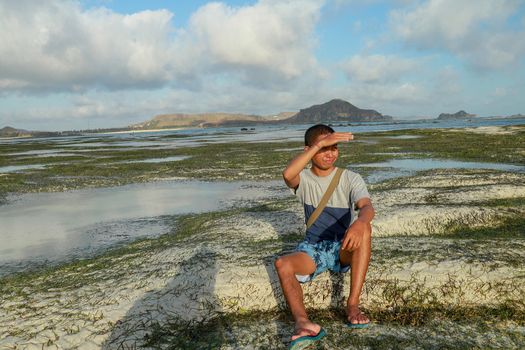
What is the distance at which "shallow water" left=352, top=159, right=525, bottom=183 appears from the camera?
74.9 feet

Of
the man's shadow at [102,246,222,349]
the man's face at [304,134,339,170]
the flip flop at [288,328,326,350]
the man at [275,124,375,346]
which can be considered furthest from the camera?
the man's face at [304,134,339,170]

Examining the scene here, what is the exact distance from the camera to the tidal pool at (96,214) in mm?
12102

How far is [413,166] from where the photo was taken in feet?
88.1

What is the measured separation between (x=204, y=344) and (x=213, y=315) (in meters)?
0.75

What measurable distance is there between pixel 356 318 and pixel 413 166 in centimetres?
2353

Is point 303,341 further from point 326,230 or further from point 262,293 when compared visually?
point 262,293

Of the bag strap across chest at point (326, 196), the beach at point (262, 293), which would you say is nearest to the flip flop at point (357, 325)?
the beach at point (262, 293)

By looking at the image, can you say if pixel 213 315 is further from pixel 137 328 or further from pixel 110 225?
pixel 110 225

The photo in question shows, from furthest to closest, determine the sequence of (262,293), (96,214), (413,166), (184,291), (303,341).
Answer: (413,166) → (96,214) → (184,291) → (262,293) → (303,341)

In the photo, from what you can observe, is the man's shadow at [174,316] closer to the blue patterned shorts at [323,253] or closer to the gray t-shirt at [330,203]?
the blue patterned shorts at [323,253]

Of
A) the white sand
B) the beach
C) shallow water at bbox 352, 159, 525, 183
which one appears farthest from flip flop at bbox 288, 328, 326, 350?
shallow water at bbox 352, 159, 525, 183

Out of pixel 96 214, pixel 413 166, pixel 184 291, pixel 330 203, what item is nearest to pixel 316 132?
pixel 330 203

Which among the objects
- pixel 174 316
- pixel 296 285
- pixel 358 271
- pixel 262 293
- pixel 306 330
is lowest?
pixel 174 316

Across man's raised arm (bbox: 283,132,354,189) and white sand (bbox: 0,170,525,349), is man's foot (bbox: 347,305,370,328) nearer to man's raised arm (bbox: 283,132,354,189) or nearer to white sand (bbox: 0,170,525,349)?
white sand (bbox: 0,170,525,349)
